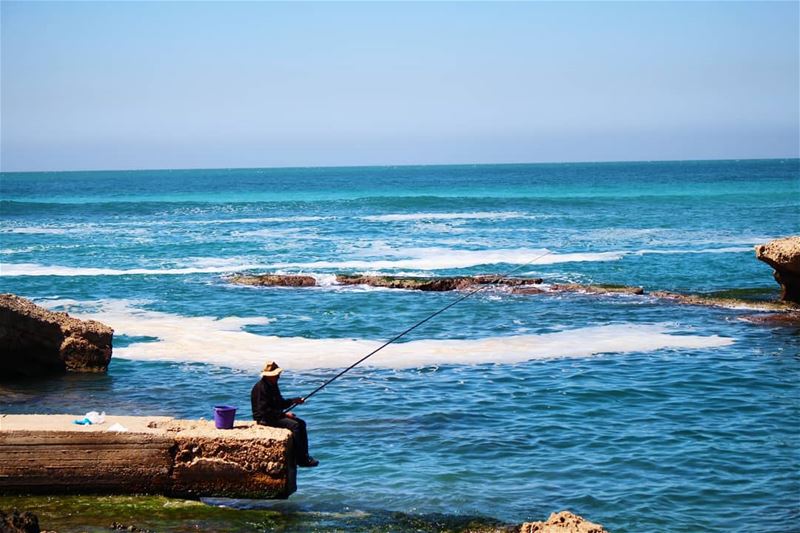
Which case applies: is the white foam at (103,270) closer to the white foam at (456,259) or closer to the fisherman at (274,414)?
the white foam at (456,259)

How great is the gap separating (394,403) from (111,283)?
50.4 feet

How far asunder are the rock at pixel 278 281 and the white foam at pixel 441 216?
963 inches

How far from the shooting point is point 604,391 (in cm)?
1370

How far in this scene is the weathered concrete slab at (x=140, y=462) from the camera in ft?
29.4

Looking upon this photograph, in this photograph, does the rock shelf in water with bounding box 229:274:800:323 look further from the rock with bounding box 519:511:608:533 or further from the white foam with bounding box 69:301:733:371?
the rock with bounding box 519:511:608:533

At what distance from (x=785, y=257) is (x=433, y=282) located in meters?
8.35

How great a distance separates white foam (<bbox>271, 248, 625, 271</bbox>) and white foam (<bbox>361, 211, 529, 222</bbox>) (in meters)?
16.9

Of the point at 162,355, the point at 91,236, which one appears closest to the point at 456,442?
the point at 162,355

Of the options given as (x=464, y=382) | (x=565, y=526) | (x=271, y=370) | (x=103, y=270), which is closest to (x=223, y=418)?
(x=271, y=370)

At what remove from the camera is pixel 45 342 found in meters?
14.6

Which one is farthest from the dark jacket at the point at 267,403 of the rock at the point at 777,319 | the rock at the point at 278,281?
the rock at the point at 278,281

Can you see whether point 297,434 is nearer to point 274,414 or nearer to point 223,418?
point 274,414

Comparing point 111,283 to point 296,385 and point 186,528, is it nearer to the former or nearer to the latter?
point 296,385

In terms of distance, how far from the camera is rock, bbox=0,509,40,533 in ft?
21.9
